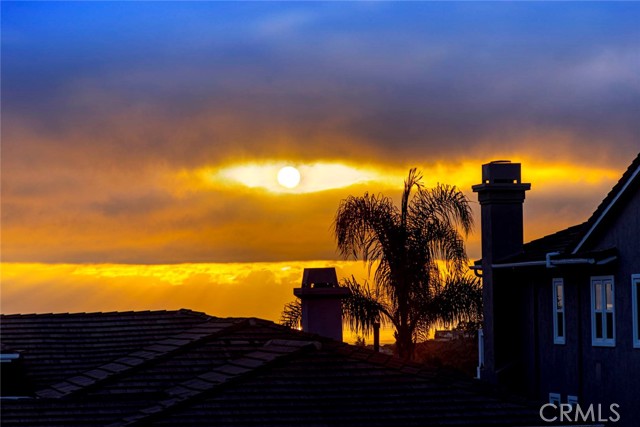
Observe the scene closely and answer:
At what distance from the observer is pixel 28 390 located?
22.2m

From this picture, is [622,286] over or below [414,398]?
over

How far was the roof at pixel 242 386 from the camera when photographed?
61.6 feet

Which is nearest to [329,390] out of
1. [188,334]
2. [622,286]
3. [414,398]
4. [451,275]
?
[414,398]

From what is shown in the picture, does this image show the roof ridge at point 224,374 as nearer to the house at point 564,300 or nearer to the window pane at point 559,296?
the house at point 564,300

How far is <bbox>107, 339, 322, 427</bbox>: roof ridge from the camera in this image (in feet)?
61.7

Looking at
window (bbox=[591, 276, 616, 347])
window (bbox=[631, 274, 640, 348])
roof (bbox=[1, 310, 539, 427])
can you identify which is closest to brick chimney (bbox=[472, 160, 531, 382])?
window (bbox=[591, 276, 616, 347])

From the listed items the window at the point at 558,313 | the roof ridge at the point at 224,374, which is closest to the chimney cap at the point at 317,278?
the roof ridge at the point at 224,374

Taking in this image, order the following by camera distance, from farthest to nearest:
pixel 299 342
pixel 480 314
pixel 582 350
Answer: pixel 480 314 < pixel 582 350 < pixel 299 342

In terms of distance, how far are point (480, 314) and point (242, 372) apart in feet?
66.9

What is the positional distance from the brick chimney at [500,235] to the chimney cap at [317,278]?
1073 cm

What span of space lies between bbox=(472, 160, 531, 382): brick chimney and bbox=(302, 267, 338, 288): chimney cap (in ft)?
35.2

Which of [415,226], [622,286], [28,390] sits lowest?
[28,390]

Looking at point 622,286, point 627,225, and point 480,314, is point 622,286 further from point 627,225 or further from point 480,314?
point 480,314

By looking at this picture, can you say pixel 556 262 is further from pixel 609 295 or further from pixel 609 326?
pixel 609 326
